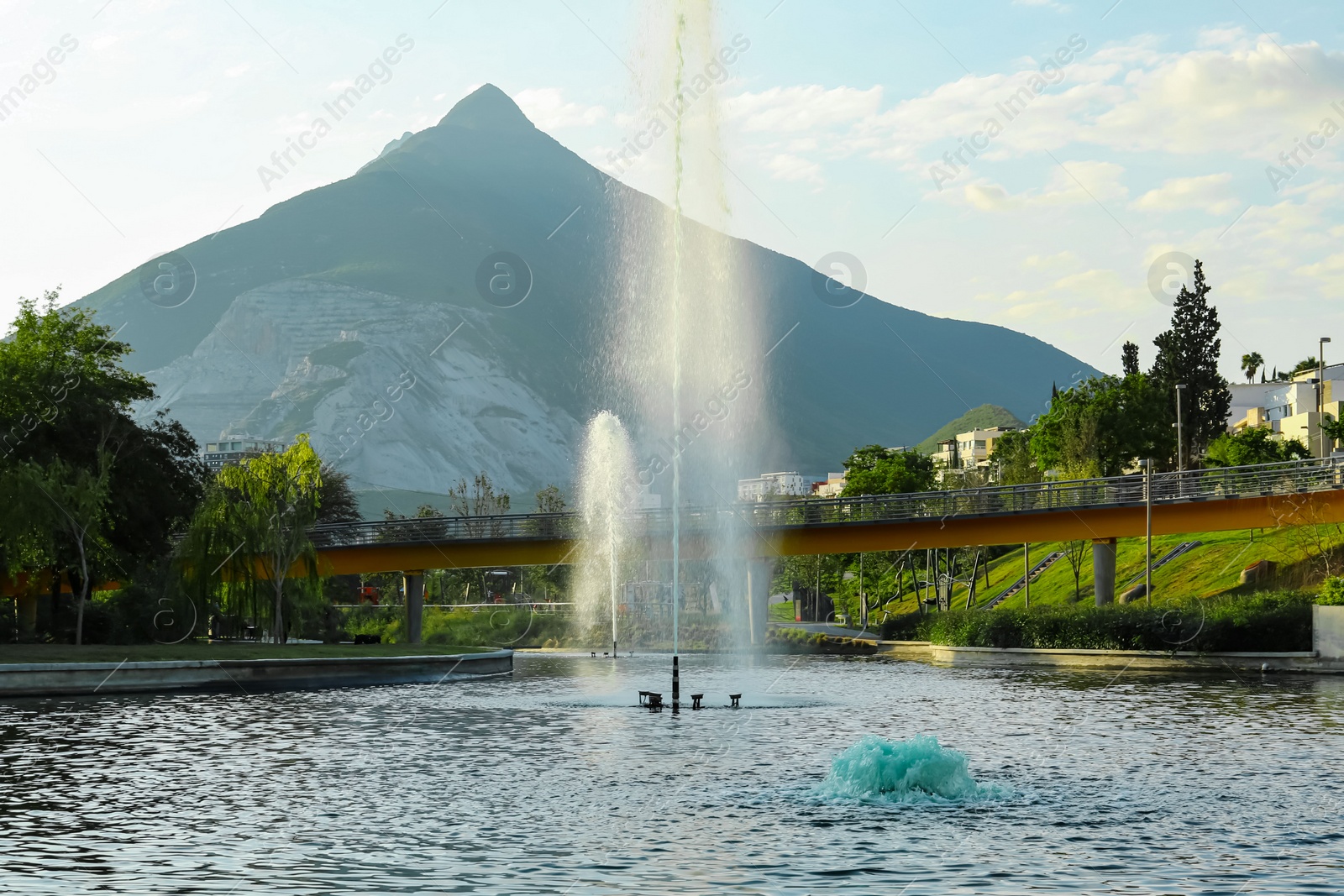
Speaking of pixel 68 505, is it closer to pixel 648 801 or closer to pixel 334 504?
pixel 648 801

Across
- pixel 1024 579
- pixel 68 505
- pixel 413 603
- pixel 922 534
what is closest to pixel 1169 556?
pixel 1024 579

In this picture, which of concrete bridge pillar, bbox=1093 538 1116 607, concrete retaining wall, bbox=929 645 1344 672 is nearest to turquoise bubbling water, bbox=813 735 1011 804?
concrete retaining wall, bbox=929 645 1344 672

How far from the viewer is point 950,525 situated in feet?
233

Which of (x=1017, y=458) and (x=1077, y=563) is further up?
(x=1017, y=458)

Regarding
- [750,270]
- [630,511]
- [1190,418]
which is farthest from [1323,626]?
[1190,418]

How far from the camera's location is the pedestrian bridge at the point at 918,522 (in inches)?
2542

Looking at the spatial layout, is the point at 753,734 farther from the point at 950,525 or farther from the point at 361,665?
the point at 950,525

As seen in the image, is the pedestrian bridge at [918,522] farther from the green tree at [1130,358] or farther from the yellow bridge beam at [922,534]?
the green tree at [1130,358]

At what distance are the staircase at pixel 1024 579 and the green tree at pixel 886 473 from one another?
9.85m

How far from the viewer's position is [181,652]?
4588cm

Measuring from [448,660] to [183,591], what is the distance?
53.1 feet

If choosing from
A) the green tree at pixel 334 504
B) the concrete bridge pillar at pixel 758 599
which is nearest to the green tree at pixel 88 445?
the concrete bridge pillar at pixel 758 599

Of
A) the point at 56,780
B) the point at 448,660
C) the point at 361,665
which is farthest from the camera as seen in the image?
the point at 448,660

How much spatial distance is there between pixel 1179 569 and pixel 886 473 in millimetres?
27427
